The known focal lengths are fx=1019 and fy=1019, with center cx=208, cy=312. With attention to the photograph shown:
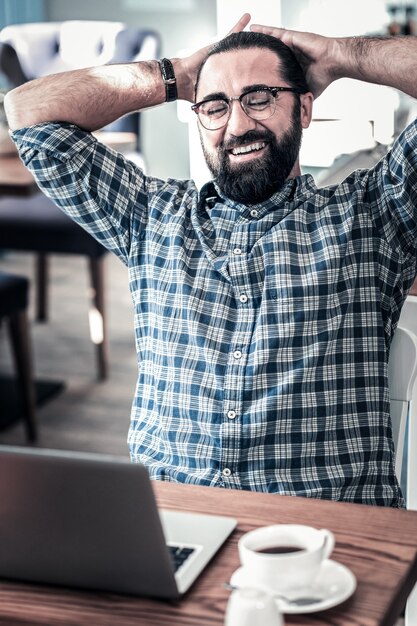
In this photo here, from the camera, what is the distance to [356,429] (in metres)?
1.53

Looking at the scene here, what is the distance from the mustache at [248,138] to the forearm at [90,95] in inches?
7.9

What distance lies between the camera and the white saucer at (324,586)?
0.94m

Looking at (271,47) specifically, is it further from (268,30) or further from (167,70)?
(167,70)

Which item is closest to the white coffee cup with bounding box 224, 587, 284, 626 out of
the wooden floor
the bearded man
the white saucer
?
the white saucer

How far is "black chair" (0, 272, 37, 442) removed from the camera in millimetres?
2979

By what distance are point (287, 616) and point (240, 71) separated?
100 centimetres

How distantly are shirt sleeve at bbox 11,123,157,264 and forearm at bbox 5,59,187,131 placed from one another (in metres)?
0.04

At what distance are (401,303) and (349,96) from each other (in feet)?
2.05

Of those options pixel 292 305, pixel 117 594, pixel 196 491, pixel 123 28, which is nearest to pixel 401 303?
pixel 292 305

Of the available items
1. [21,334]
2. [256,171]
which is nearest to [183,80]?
[256,171]

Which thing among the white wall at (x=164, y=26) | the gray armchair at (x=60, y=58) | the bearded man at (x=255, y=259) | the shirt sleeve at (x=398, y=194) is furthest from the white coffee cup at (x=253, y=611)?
the white wall at (x=164, y=26)

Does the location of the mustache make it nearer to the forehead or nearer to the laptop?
the forehead

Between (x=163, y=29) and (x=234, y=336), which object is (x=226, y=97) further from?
(x=163, y=29)

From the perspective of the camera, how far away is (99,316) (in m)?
3.50
